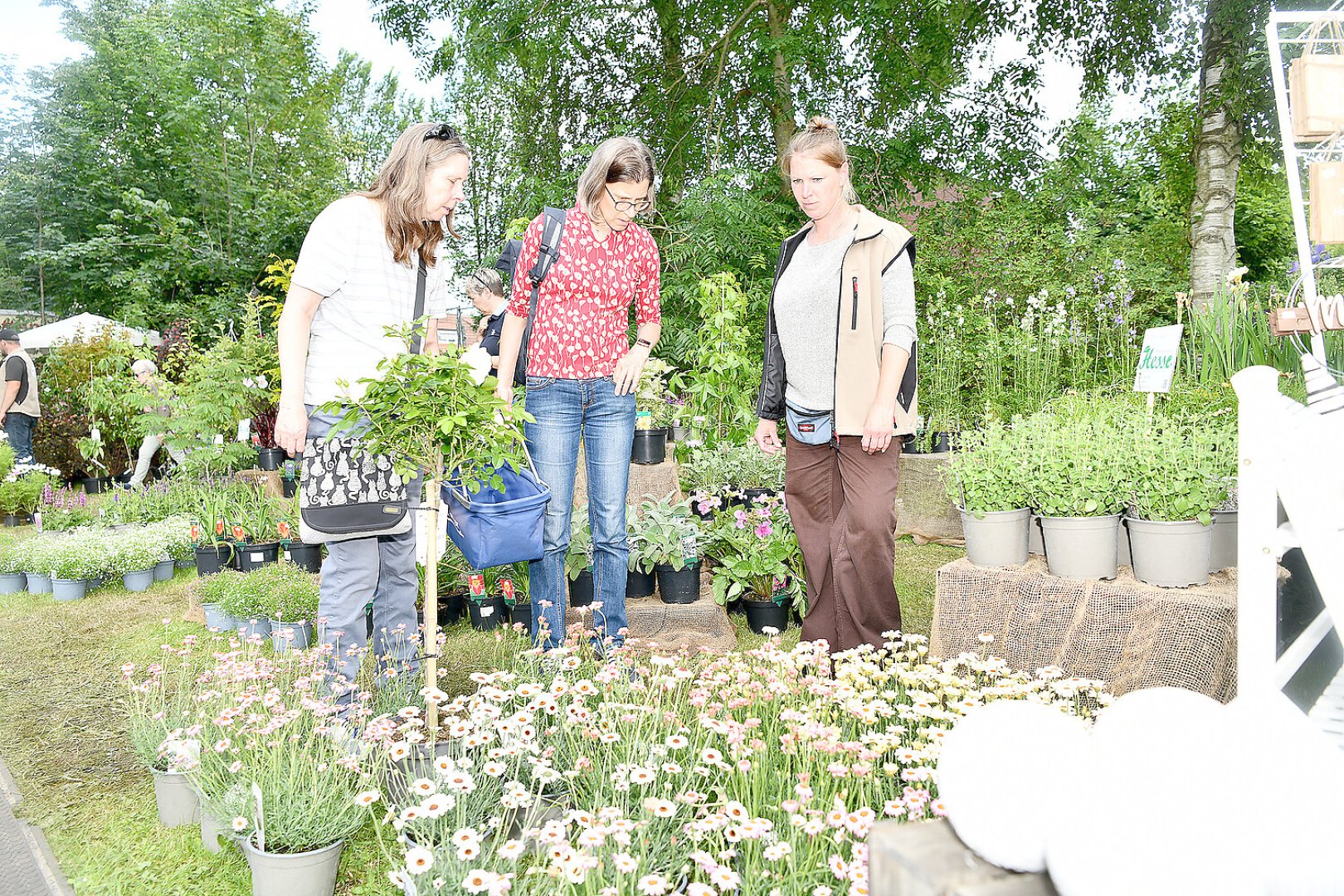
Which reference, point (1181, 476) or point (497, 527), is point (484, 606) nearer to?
point (497, 527)

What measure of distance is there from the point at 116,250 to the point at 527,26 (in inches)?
508

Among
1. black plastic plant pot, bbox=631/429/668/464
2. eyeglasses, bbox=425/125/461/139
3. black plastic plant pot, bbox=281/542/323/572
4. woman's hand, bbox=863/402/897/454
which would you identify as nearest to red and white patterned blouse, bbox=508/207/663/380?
eyeglasses, bbox=425/125/461/139

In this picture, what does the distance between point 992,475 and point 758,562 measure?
1266 mm

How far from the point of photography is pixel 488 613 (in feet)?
12.7

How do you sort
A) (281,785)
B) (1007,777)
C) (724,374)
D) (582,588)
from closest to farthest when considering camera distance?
(1007,777)
(281,785)
(582,588)
(724,374)

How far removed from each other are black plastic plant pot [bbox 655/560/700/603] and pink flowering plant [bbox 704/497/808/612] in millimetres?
127

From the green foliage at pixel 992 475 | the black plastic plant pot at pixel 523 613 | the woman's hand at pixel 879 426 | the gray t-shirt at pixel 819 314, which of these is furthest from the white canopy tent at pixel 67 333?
the green foliage at pixel 992 475

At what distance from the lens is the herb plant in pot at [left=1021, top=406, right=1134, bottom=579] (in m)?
2.62

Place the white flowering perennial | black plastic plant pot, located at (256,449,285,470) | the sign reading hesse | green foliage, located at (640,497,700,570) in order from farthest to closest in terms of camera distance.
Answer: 1. black plastic plant pot, located at (256,449,285,470)
2. green foliage, located at (640,497,700,570)
3. the sign reading hesse
4. the white flowering perennial

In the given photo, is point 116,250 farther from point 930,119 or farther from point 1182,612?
point 1182,612

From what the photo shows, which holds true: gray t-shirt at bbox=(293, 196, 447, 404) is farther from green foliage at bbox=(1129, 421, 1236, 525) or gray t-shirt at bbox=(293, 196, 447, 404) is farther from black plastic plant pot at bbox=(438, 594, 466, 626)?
green foliage at bbox=(1129, 421, 1236, 525)

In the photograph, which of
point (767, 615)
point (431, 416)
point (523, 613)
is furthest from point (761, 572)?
point (431, 416)

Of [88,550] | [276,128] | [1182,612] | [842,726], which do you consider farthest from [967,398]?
[276,128]

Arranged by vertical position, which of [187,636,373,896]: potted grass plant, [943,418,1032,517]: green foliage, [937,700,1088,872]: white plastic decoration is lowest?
[187,636,373,896]: potted grass plant
